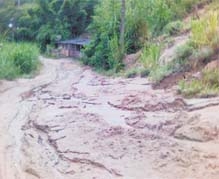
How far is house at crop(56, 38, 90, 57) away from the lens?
22534 mm

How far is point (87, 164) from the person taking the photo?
592 cm

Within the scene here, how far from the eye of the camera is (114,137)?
6.62m

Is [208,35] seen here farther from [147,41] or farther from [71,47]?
[71,47]

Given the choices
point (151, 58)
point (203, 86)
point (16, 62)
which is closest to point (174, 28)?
point (151, 58)

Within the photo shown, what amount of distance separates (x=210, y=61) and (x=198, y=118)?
2.88 metres

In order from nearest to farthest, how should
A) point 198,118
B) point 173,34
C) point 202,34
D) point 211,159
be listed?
1. point 211,159
2. point 198,118
3. point 202,34
4. point 173,34

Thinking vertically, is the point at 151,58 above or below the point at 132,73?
above

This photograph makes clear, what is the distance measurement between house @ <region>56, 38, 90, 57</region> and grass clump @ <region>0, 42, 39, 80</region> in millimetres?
5131

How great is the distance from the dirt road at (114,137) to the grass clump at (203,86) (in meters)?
0.25

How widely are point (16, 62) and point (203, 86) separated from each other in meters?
9.25

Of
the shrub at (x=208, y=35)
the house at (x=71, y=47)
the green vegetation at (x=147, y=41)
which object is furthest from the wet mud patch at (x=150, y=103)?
the house at (x=71, y=47)

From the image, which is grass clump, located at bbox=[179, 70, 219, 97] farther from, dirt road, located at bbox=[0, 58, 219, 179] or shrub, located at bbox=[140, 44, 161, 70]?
shrub, located at bbox=[140, 44, 161, 70]

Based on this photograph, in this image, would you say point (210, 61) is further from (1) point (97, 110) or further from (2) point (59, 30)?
(2) point (59, 30)

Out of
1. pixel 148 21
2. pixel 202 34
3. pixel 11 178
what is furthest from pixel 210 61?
pixel 148 21
